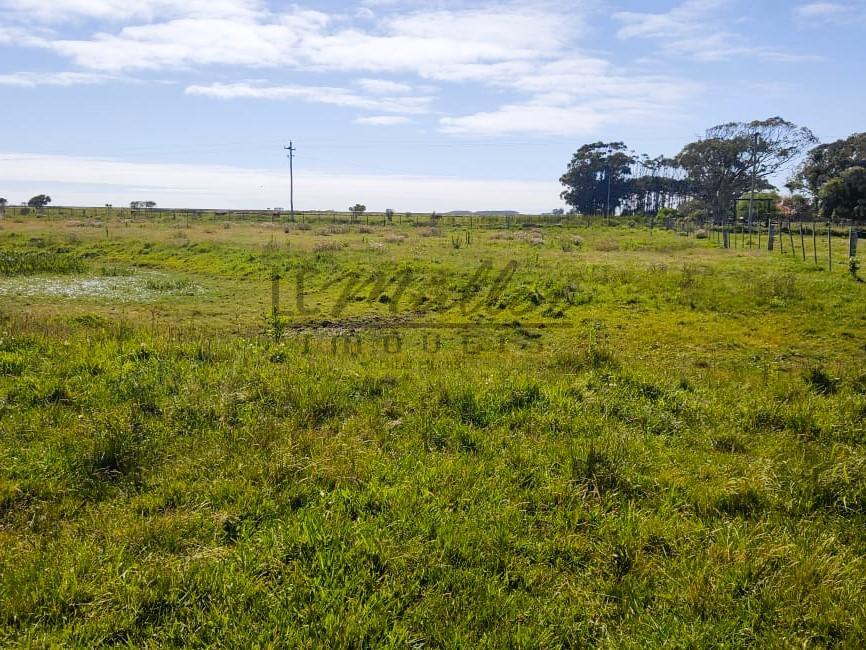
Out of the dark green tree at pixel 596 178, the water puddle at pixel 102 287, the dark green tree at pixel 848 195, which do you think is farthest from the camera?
the dark green tree at pixel 596 178

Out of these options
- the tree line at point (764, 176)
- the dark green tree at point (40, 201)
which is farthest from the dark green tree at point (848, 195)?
the dark green tree at point (40, 201)

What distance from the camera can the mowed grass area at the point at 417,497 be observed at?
3.34m

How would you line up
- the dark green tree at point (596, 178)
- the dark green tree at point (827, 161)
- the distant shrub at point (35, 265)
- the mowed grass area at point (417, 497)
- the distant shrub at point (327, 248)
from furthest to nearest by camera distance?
the dark green tree at point (596, 178), the dark green tree at point (827, 161), the distant shrub at point (327, 248), the distant shrub at point (35, 265), the mowed grass area at point (417, 497)

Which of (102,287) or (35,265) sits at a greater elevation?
(35,265)

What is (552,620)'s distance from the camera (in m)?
3.39

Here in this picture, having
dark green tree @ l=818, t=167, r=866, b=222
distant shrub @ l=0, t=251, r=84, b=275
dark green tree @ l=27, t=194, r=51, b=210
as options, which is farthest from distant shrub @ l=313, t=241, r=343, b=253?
dark green tree @ l=27, t=194, r=51, b=210

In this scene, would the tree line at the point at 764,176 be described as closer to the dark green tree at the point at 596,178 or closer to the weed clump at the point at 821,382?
the dark green tree at the point at 596,178

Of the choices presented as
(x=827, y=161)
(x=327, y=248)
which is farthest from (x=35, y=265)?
(x=827, y=161)

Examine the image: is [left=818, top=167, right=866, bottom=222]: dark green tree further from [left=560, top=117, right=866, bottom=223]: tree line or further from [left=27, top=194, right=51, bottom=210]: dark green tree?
[left=27, top=194, right=51, bottom=210]: dark green tree

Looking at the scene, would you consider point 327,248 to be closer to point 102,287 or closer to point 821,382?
point 102,287

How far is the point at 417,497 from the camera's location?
182 inches

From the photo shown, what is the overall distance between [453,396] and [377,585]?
3.52 m

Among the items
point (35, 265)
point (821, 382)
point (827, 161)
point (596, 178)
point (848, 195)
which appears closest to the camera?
point (821, 382)

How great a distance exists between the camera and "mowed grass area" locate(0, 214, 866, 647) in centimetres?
334
